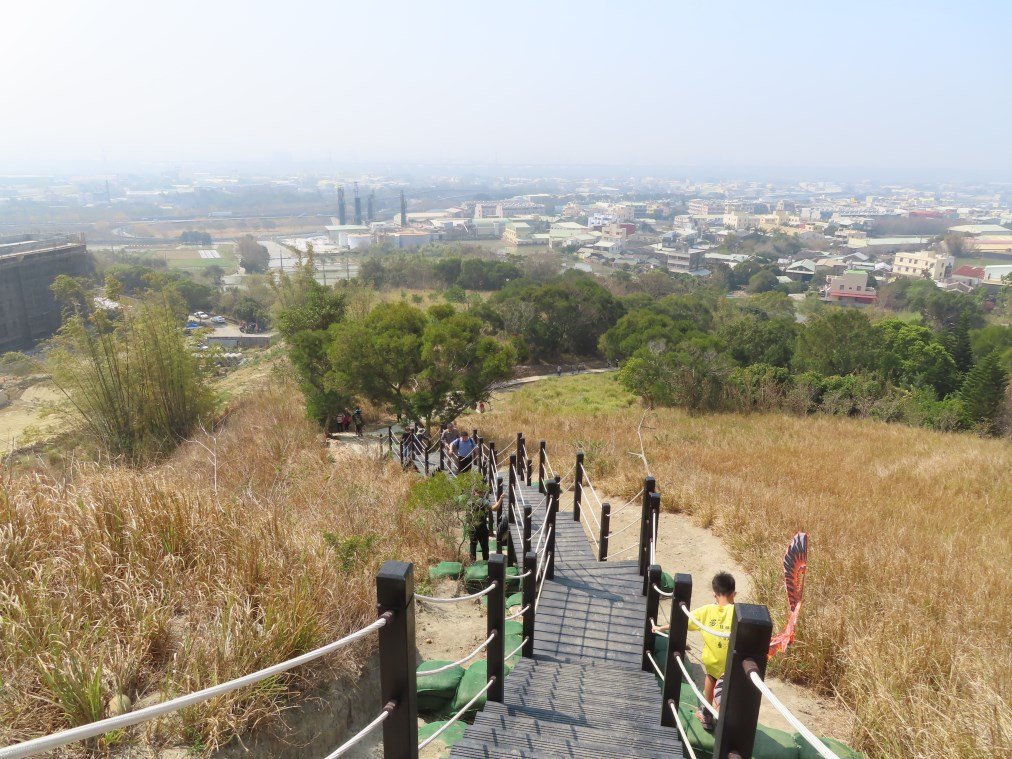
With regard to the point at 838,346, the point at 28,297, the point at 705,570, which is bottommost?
the point at 28,297

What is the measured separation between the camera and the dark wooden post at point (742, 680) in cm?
170

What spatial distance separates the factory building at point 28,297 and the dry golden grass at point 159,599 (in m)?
40.7

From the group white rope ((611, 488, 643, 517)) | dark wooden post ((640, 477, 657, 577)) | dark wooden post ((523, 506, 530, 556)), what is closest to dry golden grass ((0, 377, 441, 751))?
dark wooden post ((523, 506, 530, 556))

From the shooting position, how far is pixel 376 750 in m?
3.45

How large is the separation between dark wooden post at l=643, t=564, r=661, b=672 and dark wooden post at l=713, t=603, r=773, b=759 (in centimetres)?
171

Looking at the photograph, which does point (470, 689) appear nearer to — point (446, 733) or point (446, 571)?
point (446, 733)

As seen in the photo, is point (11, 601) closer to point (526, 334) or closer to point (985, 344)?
point (526, 334)

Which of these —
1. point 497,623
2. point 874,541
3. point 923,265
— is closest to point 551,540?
point 497,623

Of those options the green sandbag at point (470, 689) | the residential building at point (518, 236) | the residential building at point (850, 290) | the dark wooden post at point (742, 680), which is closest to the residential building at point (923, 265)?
the residential building at point (850, 290)

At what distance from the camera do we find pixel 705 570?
6.37 meters

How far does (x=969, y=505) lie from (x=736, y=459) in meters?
3.34

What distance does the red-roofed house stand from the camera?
3527 inches

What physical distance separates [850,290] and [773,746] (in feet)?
277

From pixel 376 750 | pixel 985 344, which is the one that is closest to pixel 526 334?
pixel 985 344
